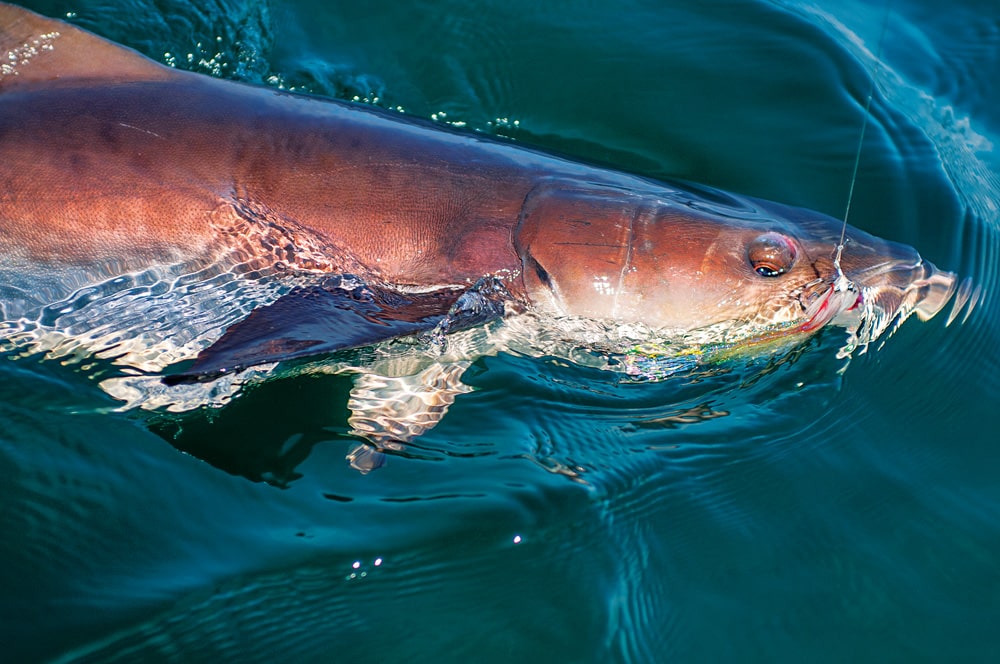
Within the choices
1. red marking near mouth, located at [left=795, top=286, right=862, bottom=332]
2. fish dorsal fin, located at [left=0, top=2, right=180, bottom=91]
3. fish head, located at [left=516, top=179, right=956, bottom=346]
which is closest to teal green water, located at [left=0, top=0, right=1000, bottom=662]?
red marking near mouth, located at [left=795, top=286, right=862, bottom=332]

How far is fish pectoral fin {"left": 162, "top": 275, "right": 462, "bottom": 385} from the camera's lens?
295cm

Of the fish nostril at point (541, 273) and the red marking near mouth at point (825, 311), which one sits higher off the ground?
the red marking near mouth at point (825, 311)

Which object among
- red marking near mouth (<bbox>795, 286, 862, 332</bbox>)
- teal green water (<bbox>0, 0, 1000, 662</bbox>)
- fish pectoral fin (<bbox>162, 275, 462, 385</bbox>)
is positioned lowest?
teal green water (<bbox>0, 0, 1000, 662</bbox>)

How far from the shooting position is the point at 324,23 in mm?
6020

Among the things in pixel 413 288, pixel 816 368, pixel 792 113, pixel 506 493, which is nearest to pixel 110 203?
pixel 413 288

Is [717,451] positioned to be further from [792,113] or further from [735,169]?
[792,113]

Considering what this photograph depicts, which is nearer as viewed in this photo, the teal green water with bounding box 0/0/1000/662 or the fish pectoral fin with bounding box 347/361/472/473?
the teal green water with bounding box 0/0/1000/662

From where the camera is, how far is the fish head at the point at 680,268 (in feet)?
12.1

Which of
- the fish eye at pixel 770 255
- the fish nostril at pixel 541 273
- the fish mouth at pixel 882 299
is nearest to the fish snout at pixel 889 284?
the fish mouth at pixel 882 299

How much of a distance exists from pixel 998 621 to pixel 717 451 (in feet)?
3.58

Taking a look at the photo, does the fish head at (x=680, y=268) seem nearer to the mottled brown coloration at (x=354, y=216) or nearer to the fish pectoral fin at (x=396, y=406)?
the mottled brown coloration at (x=354, y=216)

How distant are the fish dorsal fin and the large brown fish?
7 centimetres

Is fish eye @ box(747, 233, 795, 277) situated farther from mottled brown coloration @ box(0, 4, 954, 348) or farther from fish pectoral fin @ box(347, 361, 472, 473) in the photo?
fish pectoral fin @ box(347, 361, 472, 473)

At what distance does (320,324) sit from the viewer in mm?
3309
